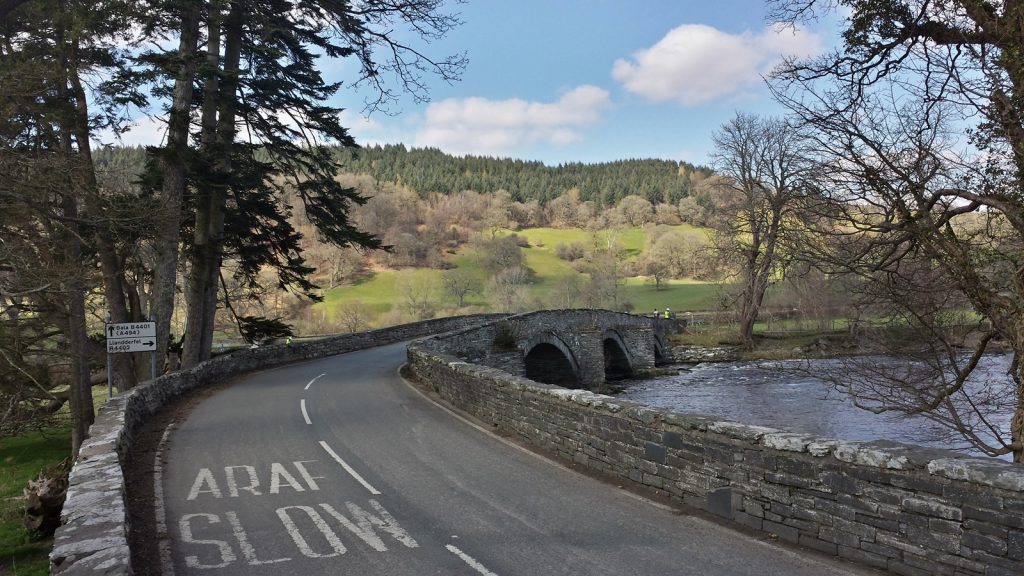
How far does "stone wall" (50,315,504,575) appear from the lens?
4.48 metres

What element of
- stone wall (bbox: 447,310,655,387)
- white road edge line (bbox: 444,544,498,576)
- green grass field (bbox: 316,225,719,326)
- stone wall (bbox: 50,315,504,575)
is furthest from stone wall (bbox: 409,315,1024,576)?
green grass field (bbox: 316,225,719,326)

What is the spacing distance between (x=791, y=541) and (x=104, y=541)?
570 cm

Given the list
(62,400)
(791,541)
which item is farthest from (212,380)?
(791,541)

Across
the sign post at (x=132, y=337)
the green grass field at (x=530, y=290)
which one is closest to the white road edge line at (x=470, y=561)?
the sign post at (x=132, y=337)

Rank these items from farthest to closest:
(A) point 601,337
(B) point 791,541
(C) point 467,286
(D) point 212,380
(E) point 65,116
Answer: (C) point 467,286 < (A) point 601,337 < (D) point 212,380 < (E) point 65,116 < (B) point 791,541

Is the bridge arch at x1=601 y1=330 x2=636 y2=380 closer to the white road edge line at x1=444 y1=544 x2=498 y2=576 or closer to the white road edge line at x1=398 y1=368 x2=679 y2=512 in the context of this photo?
the white road edge line at x1=398 y1=368 x2=679 y2=512

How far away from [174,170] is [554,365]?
19156 millimetres

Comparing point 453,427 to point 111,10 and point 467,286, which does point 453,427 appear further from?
point 467,286

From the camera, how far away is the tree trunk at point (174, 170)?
1648cm

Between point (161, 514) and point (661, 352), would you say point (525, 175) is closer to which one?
point (661, 352)

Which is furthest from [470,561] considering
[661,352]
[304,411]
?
[661,352]

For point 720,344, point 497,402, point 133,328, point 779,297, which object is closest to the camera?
point 497,402

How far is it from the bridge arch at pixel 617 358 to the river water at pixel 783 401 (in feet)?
10.8

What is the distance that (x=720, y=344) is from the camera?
41.0 metres
